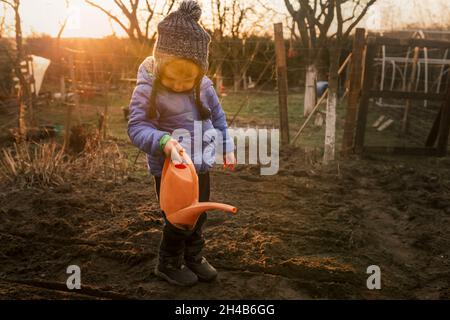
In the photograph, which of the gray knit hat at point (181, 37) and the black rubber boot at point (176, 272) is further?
the black rubber boot at point (176, 272)

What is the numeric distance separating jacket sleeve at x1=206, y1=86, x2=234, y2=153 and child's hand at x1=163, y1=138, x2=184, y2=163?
435 millimetres

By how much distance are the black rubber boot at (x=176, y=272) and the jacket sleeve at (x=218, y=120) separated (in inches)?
27.4

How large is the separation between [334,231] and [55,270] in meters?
2.01

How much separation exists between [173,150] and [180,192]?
0.20 m

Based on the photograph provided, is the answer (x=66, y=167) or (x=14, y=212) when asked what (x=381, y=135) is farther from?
(x=14, y=212)

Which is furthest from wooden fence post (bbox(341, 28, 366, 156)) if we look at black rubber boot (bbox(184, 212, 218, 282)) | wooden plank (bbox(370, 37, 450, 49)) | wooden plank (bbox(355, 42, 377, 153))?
black rubber boot (bbox(184, 212, 218, 282))

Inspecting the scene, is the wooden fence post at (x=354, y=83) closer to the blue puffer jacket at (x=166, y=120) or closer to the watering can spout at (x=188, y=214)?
the blue puffer jacket at (x=166, y=120)

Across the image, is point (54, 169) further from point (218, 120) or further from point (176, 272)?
point (218, 120)

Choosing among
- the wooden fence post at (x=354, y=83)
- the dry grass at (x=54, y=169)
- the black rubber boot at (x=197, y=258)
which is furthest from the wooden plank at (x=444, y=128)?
the black rubber boot at (x=197, y=258)

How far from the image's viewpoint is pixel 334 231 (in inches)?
124

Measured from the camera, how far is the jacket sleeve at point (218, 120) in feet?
7.36

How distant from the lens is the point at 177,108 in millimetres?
2074

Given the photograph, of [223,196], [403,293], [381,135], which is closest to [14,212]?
[223,196]

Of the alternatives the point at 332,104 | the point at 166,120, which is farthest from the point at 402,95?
the point at 166,120
